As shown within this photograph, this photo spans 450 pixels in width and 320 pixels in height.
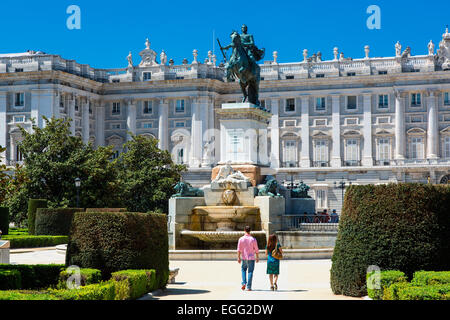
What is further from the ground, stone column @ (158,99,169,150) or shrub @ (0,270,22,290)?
stone column @ (158,99,169,150)

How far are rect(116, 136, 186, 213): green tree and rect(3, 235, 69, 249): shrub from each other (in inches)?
681

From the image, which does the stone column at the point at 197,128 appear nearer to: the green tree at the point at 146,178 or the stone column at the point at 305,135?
the stone column at the point at 305,135

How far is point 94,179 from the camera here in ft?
168

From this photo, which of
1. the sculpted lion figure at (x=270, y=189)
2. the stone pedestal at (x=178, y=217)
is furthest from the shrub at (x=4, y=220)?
the sculpted lion figure at (x=270, y=189)

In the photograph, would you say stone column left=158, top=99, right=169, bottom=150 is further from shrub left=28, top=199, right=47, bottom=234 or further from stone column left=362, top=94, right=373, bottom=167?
shrub left=28, top=199, right=47, bottom=234

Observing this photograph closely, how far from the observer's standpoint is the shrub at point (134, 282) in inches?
566

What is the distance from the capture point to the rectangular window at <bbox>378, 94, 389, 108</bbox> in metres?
81.0

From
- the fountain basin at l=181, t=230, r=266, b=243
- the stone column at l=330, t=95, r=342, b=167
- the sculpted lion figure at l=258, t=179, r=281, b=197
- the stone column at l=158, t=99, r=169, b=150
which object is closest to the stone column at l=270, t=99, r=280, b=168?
the stone column at l=330, t=95, r=342, b=167

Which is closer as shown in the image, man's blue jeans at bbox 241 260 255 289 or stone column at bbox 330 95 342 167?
man's blue jeans at bbox 241 260 255 289

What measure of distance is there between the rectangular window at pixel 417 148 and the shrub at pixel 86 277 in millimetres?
67905

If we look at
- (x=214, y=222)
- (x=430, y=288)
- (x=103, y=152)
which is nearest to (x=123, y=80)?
(x=103, y=152)

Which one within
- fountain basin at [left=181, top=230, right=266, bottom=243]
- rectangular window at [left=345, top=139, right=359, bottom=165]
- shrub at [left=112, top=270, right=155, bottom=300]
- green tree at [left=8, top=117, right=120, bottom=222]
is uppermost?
rectangular window at [left=345, top=139, right=359, bottom=165]
